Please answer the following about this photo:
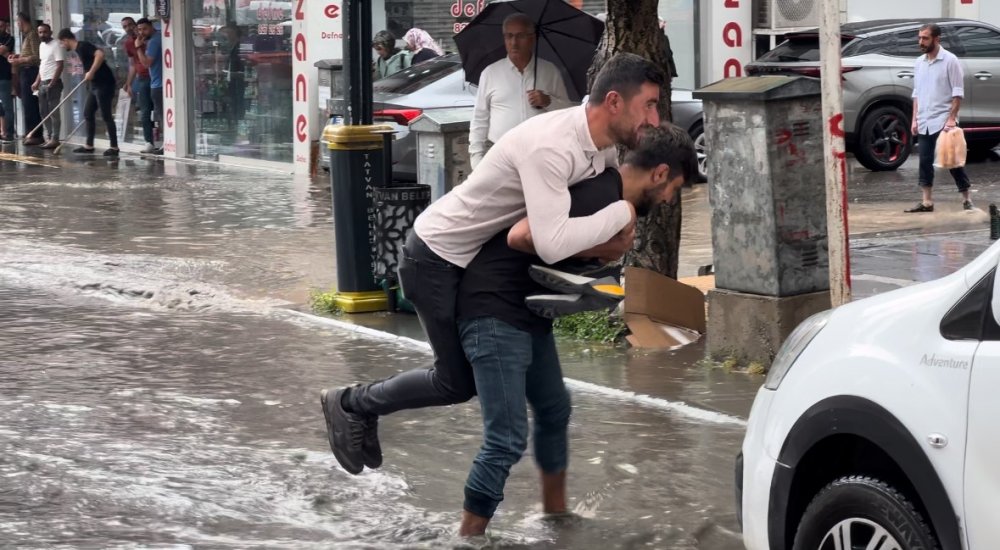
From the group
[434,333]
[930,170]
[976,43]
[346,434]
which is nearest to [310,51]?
[976,43]

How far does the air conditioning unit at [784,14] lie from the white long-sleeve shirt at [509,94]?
11329 millimetres

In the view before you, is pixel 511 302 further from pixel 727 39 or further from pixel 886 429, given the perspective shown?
pixel 727 39

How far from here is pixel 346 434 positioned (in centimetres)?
555

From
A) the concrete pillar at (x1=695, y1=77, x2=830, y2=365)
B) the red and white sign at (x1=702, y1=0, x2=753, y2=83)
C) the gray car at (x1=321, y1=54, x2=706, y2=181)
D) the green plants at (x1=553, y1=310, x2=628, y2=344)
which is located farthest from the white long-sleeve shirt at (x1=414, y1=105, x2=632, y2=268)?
the red and white sign at (x1=702, y1=0, x2=753, y2=83)

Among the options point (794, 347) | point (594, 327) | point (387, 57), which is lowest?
point (594, 327)

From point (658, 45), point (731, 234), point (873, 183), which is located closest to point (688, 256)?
point (658, 45)

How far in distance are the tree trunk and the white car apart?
4.58 meters

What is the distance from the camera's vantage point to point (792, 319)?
307 inches

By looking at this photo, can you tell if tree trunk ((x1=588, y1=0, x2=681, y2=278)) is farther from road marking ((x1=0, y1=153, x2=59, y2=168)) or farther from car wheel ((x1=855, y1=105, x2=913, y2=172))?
road marking ((x1=0, y1=153, x2=59, y2=168))

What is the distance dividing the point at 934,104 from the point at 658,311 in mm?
6713

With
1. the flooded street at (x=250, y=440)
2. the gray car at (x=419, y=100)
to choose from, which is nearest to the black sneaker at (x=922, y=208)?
the gray car at (x=419, y=100)

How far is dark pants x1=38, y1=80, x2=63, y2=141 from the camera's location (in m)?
26.0

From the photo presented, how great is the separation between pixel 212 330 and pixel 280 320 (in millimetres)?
492

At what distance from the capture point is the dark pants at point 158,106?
Answer: 23594 millimetres
